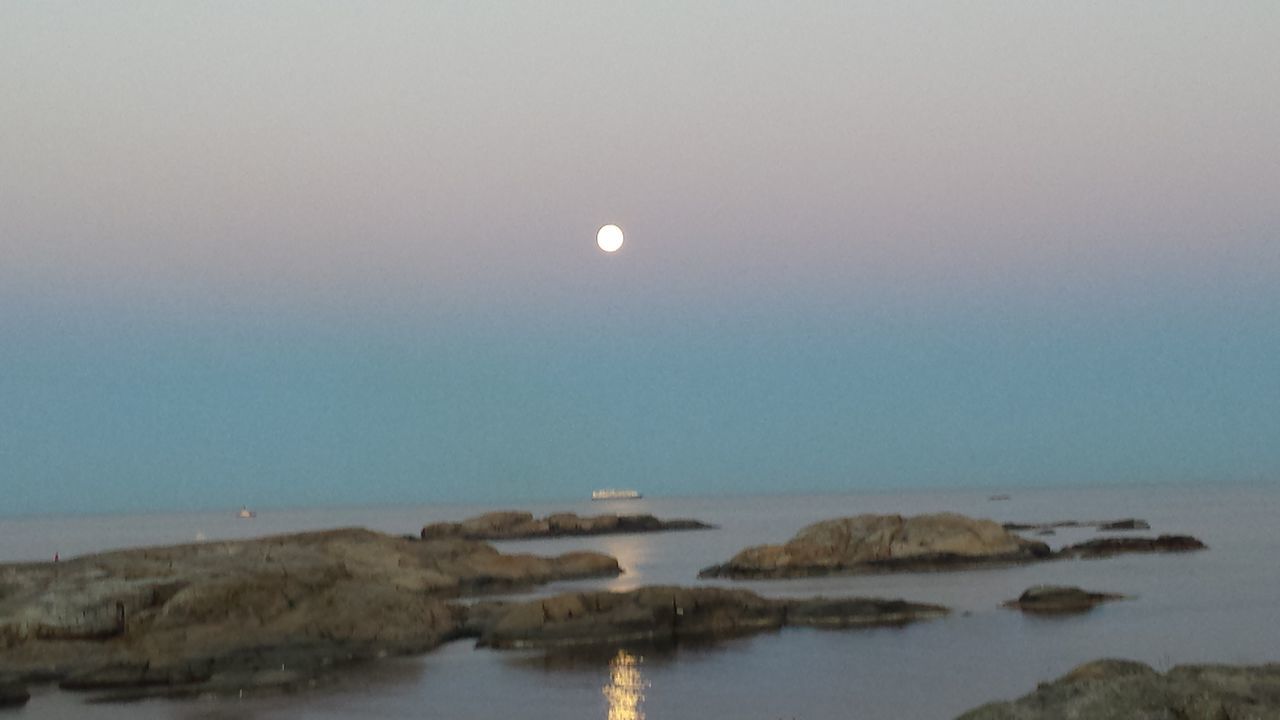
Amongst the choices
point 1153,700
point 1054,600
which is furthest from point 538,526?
point 1153,700

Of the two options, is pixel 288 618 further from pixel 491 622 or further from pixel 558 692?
pixel 558 692

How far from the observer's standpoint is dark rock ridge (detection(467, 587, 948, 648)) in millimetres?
41594

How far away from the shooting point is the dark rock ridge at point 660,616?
136ft

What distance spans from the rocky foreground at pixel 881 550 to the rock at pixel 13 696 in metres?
43.2

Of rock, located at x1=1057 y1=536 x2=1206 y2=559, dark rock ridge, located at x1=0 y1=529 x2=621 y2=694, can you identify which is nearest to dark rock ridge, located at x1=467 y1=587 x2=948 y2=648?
dark rock ridge, located at x1=0 y1=529 x2=621 y2=694

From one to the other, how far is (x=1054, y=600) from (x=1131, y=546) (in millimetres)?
40505

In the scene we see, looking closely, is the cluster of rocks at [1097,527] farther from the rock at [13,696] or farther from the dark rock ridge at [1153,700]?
the dark rock ridge at [1153,700]

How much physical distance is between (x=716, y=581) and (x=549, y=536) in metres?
84.4

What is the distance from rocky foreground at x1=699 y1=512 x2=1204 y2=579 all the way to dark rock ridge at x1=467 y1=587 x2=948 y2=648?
953 inches

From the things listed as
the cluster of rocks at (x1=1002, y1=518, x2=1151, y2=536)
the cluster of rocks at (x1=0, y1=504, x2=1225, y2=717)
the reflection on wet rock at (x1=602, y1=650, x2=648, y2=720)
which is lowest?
the cluster of rocks at (x1=1002, y1=518, x2=1151, y2=536)

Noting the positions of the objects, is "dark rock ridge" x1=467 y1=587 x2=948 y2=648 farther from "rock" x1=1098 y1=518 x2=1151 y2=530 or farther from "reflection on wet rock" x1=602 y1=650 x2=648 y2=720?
"rock" x1=1098 y1=518 x2=1151 y2=530

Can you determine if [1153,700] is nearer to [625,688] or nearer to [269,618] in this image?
[625,688]

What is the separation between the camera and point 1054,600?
163 ft

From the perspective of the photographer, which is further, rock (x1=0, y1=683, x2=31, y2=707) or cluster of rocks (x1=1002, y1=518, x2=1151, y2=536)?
cluster of rocks (x1=1002, y1=518, x2=1151, y2=536)
